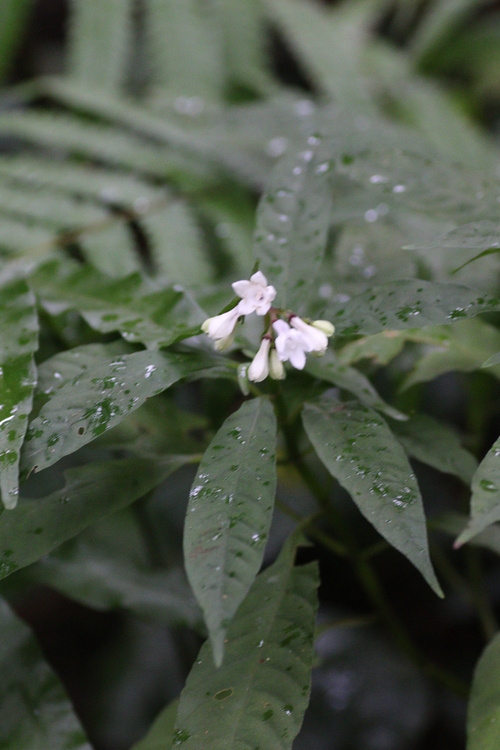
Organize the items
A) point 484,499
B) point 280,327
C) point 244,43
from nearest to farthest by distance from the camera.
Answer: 1. point 484,499
2. point 280,327
3. point 244,43

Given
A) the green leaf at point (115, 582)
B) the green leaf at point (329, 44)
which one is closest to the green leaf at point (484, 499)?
the green leaf at point (115, 582)

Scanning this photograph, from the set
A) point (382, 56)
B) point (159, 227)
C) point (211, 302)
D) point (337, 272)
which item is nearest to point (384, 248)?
point (337, 272)

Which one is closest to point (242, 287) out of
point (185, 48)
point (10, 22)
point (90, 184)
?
point (90, 184)

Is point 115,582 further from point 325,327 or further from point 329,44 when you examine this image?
point 329,44

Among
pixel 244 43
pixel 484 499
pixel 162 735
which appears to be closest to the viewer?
pixel 484 499

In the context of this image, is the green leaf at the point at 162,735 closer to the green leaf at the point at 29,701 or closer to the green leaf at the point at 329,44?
the green leaf at the point at 29,701

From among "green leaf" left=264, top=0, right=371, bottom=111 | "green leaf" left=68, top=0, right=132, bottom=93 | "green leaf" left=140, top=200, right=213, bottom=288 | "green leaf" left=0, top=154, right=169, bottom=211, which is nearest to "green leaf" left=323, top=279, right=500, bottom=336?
"green leaf" left=140, top=200, right=213, bottom=288
